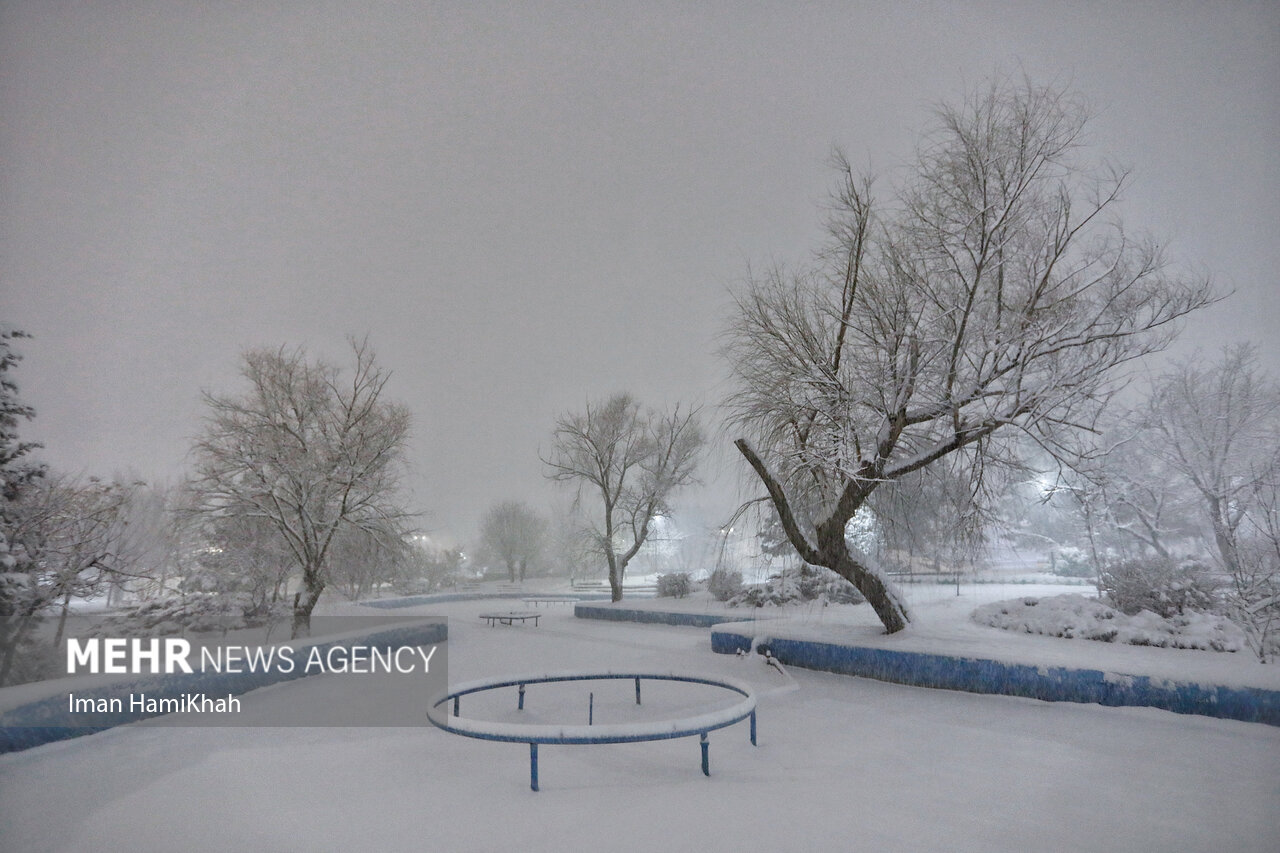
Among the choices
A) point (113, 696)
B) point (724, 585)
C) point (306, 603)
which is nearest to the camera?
point (113, 696)

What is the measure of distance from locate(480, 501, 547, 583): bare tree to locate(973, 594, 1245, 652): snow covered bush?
44057 mm

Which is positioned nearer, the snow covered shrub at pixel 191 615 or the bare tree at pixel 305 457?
the bare tree at pixel 305 457

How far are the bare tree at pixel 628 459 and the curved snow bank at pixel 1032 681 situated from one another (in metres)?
14.5

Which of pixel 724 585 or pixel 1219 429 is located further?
pixel 724 585

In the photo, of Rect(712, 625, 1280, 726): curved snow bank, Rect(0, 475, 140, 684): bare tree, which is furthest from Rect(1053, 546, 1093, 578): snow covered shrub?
Rect(0, 475, 140, 684): bare tree

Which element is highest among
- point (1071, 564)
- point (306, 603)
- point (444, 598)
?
point (306, 603)

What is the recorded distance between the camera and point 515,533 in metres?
52.8

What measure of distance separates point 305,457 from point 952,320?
45.9 ft

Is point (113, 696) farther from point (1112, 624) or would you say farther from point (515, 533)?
point (515, 533)

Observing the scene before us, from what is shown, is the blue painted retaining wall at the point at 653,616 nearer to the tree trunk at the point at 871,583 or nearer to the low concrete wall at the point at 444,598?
the tree trunk at the point at 871,583

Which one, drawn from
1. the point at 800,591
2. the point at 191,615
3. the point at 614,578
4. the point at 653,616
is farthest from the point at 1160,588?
the point at 191,615

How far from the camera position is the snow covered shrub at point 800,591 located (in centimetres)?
1917

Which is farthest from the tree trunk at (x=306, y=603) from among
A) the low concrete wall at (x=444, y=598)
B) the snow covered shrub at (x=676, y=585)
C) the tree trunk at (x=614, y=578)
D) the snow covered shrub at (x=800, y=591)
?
the low concrete wall at (x=444, y=598)

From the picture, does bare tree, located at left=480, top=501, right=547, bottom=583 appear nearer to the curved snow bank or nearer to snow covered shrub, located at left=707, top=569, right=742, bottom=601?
snow covered shrub, located at left=707, top=569, right=742, bottom=601
